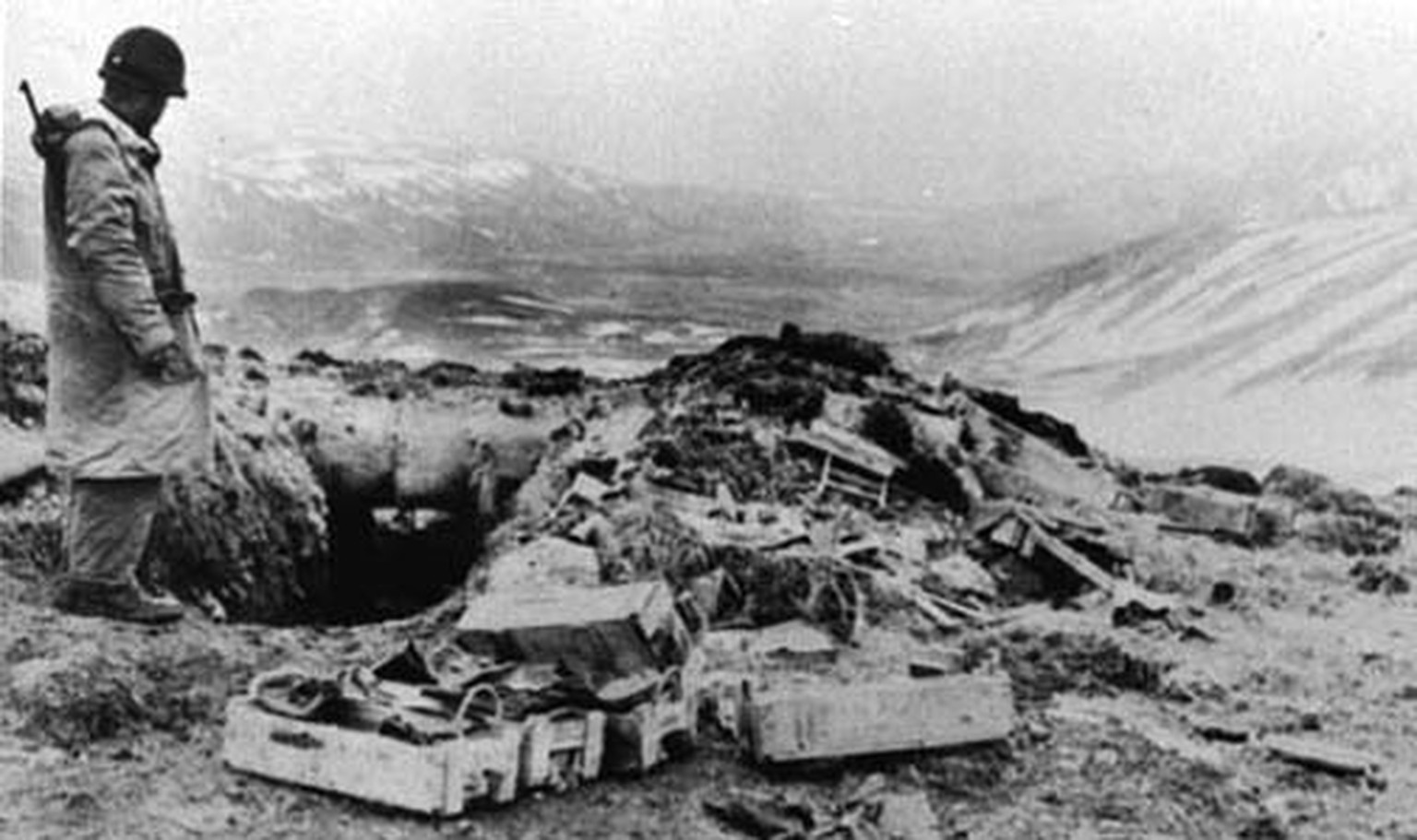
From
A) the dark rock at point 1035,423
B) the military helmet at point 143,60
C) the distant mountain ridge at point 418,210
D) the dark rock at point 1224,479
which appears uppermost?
the military helmet at point 143,60

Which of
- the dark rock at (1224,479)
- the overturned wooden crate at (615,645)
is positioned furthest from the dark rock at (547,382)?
the overturned wooden crate at (615,645)

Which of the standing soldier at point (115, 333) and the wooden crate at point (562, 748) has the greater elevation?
the standing soldier at point (115, 333)

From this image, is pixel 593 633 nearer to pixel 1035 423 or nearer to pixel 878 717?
pixel 878 717

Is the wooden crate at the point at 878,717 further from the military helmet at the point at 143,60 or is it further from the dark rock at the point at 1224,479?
the dark rock at the point at 1224,479

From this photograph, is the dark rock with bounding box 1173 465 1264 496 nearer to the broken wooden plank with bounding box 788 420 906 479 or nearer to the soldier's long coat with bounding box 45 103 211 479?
the broken wooden plank with bounding box 788 420 906 479

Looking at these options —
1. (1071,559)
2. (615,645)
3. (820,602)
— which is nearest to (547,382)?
(1071,559)
